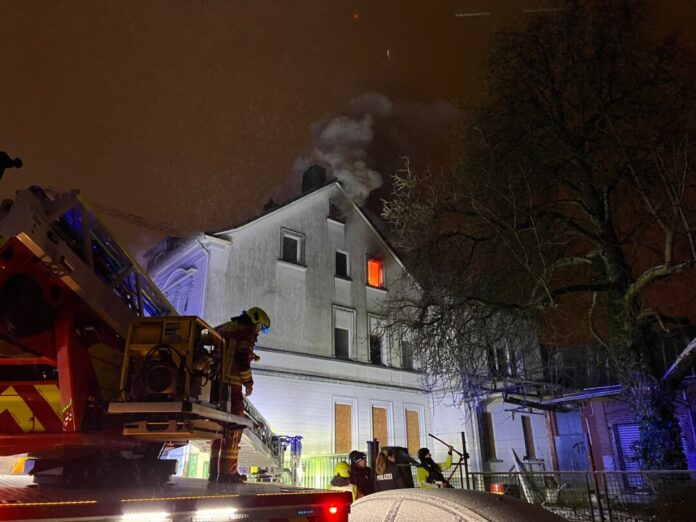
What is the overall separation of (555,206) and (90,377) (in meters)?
11.3

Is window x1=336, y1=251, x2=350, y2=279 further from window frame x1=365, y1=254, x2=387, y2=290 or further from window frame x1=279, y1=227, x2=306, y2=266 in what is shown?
window frame x1=279, y1=227, x2=306, y2=266

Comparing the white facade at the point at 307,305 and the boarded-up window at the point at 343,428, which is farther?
the boarded-up window at the point at 343,428

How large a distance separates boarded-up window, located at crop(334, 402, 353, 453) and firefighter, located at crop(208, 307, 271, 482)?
11729 millimetres

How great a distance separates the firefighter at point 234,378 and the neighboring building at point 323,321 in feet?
28.2

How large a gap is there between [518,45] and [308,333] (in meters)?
11.1

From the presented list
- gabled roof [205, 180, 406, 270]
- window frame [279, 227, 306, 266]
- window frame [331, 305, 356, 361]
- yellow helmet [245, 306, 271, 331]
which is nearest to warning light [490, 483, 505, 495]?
yellow helmet [245, 306, 271, 331]

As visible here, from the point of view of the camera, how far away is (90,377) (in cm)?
383

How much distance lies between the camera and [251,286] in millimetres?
16875

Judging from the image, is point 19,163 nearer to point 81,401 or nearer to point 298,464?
point 81,401

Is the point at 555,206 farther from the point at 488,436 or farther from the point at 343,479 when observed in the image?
the point at 488,436

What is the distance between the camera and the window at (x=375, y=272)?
21.2 m

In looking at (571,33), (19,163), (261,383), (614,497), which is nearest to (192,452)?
(261,383)

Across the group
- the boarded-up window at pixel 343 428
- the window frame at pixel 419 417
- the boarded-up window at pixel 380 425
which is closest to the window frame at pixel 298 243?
the boarded-up window at pixel 343 428

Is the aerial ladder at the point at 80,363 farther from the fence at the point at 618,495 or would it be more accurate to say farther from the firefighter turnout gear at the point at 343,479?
the fence at the point at 618,495
